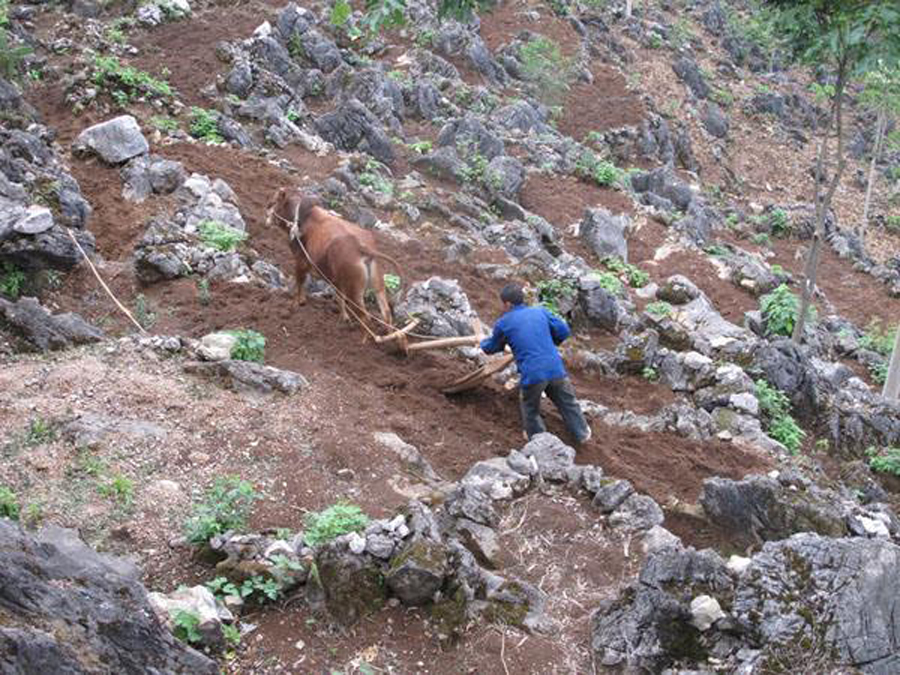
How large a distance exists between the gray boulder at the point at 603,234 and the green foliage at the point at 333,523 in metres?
12.4

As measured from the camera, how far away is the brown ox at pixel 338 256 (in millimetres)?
9219

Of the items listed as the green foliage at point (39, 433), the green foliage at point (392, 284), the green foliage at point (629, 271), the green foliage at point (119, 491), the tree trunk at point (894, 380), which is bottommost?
the green foliage at point (629, 271)

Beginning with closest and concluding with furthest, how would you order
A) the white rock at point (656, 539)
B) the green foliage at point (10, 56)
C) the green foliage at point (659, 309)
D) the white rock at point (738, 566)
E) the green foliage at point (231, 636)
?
the green foliage at point (231, 636) → the white rock at point (738, 566) → the white rock at point (656, 539) → the green foliage at point (659, 309) → the green foliage at point (10, 56)

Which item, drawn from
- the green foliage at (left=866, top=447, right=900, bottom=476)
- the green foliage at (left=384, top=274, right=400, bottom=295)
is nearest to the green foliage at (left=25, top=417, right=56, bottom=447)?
the green foliage at (left=384, top=274, right=400, bottom=295)

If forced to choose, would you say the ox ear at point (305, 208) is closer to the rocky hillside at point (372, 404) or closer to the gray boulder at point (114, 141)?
the rocky hillside at point (372, 404)

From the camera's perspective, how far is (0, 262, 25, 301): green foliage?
884 centimetres

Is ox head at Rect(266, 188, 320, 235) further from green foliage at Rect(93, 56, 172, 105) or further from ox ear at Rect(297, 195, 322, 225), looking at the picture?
green foliage at Rect(93, 56, 172, 105)

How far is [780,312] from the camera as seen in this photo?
15.4 meters

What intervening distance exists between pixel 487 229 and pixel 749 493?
9624mm

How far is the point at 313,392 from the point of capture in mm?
8055

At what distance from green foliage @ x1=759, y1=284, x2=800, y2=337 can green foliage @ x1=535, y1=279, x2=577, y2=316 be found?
4578mm

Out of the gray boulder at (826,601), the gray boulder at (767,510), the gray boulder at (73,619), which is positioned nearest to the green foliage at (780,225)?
the gray boulder at (767,510)

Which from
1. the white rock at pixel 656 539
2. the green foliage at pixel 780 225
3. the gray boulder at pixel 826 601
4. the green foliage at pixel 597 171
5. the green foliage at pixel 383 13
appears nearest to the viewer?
the green foliage at pixel 383 13

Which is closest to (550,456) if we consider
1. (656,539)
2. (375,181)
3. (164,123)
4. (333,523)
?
(656,539)
